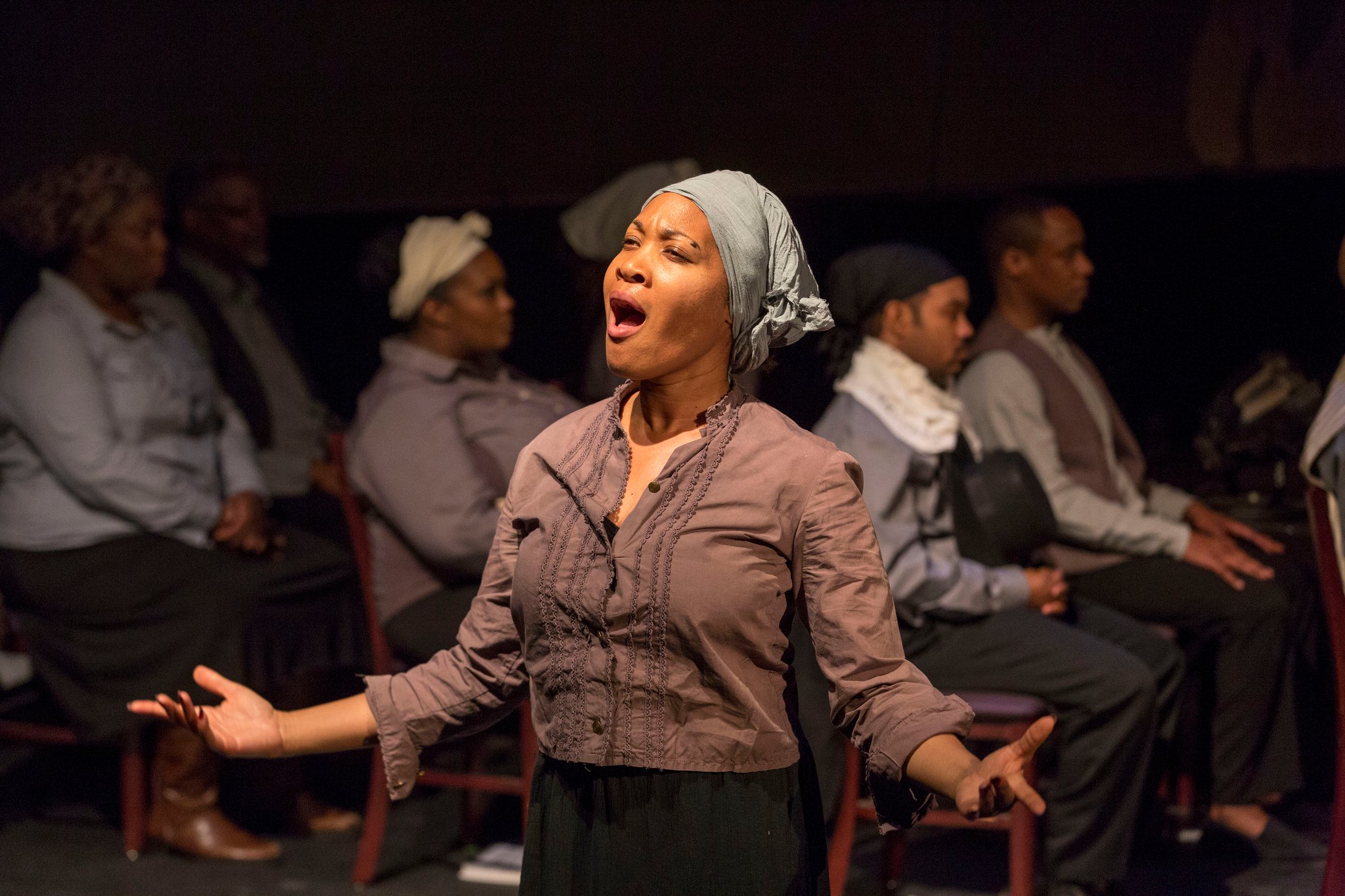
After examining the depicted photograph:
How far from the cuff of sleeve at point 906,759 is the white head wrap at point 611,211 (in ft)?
7.70

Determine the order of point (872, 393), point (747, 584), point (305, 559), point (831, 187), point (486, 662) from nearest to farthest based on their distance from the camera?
point (747, 584) < point (486, 662) < point (872, 393) < point (305, 559) < point (831, 187)

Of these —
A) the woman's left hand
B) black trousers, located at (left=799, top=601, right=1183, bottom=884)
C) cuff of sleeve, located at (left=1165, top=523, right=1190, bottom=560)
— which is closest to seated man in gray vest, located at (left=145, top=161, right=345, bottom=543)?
black trousers, located at (left=799, top=601, right=1183, bottom=884)

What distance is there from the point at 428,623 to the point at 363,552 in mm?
245

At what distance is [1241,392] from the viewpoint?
3.94m

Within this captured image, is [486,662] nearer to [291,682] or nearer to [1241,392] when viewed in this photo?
[291,682]

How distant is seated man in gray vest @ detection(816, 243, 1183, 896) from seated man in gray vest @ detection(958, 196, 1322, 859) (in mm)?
512

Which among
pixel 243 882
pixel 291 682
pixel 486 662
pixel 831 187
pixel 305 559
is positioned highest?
pixel 831 187

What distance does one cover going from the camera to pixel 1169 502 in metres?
3.88

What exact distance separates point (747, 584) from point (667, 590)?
0.28 feet

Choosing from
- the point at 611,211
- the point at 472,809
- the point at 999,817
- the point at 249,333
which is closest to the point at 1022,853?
the point at 999,817

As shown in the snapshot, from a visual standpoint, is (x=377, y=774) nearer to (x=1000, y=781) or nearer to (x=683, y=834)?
(x=683, y=834)

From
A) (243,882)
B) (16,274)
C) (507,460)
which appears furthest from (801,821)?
(16,274)

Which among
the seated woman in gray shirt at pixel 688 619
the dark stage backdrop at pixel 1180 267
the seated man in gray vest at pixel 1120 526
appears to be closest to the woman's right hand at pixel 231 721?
the seated woman in gray shirt at pixel 688 619

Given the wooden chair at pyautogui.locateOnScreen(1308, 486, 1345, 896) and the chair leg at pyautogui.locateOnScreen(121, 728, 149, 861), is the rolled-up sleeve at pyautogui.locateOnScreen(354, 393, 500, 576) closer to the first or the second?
the chair leg at pyautogui.locateOnScreen(121, 728, 149, 861)
